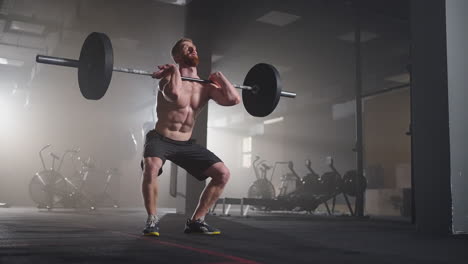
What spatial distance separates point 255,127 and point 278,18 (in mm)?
9665

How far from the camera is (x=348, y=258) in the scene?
1907 millimetres

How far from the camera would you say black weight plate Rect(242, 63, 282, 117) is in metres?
3.06

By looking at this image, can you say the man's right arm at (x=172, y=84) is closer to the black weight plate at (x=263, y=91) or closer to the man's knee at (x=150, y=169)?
the man's knee at (x=150, y=169)

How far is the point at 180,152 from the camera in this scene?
114 inches

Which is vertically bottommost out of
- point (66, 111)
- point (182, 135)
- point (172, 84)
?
point (182, 135)

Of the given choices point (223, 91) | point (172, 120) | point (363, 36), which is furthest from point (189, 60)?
point (363, 36)

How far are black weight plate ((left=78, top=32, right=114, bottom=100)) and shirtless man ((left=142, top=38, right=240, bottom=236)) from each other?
0.29m

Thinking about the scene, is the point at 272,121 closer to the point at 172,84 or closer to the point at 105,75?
the point at 172,84

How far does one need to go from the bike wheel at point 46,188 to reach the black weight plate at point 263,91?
6120 mm

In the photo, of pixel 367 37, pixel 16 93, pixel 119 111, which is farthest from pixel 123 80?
pixel 367 37

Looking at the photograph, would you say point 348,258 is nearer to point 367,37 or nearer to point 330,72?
point 367,37

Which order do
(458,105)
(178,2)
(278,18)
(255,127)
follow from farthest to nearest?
(255,127), (278,18), (178,2), (458,105)

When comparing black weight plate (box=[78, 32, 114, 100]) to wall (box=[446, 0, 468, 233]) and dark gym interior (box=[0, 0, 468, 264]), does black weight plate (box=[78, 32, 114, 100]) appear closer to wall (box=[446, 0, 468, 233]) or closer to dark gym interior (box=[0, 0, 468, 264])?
dark gym interior (box=[0, 0, 468, 264])

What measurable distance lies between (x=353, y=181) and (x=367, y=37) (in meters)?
2.64
